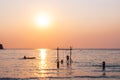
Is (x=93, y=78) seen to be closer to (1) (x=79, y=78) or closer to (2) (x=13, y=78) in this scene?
(1) (x=79, y=78)

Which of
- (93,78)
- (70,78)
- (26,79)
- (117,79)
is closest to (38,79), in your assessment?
(26,79)

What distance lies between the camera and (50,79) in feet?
171

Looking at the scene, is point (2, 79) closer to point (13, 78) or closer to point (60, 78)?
point (13, 78)

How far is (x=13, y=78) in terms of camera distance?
54750 millimetres

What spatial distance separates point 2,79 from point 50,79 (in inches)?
341

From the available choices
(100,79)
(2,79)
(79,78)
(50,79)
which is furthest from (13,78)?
(100,79)

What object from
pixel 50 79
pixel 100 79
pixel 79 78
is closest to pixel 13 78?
pixel 50 79

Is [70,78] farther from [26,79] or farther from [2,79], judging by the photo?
[2,79]

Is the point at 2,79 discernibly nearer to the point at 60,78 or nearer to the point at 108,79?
the point at 60,78

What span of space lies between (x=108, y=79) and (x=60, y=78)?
8434 mm

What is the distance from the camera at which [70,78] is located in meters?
53.8

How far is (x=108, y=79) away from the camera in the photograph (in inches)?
2064

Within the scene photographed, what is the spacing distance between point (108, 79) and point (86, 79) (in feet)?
12.6

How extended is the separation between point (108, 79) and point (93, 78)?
9.12 feet
